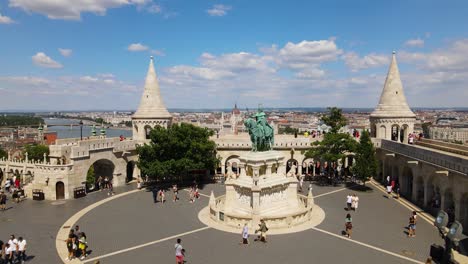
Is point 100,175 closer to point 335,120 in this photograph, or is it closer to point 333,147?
point 333,147

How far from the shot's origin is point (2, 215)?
1902 cm

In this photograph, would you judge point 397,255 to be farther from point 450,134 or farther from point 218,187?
point 450,134

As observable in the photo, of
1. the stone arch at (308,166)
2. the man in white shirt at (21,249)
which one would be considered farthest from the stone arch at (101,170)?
the stone arch at (308,166)

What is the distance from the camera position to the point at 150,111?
30094mm

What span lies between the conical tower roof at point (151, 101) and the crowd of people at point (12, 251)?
17593mm

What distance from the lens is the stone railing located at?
16344mm

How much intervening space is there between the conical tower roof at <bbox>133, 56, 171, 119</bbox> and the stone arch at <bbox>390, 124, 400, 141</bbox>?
19.6 metres

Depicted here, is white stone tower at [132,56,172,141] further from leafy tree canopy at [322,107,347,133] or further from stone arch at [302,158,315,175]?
leafy tree canopy at [322,107,347,133]

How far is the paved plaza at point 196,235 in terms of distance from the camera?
13336mm

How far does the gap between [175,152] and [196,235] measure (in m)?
10.5

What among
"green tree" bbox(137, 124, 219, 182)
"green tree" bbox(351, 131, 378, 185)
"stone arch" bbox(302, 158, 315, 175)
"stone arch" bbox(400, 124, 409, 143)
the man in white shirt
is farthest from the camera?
"stone arch" bbox(302, 158, 315, 175)

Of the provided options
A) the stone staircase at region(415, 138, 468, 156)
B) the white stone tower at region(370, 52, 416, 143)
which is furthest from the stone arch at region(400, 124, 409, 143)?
the stone staircase at region(415, 138, 468, 156)

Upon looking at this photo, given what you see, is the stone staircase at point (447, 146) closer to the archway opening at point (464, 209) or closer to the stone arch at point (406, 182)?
the stone arch at point (406, 182)

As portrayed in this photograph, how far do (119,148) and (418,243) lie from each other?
69.5 feet
